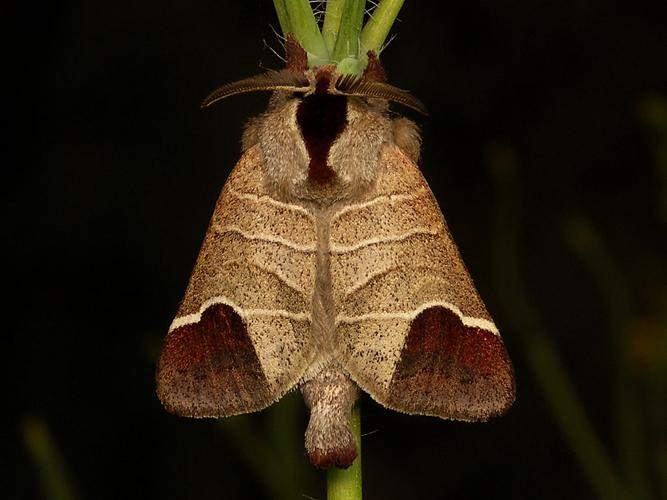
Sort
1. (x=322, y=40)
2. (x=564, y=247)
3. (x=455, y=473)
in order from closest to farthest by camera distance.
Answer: (x=322, y=40)
(x=455, y=473)
(x=564, y=247)

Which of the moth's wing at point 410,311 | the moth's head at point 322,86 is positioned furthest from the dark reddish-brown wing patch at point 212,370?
the moth's head at point 322,86

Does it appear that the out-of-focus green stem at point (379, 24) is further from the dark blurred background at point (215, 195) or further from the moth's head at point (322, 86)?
the dark blurred background at point (215, 195)

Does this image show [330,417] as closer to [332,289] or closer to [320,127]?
[332,289]

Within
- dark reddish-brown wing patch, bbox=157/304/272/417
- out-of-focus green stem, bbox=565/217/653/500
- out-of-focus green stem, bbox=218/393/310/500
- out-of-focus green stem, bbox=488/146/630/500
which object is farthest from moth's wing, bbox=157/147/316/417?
out-of-focus green stem, bbox=565/217/653/500

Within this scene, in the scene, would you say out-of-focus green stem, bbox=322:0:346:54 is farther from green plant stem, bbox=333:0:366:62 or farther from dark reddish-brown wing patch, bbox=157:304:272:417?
dark reddish-brown wing patch, bbox=157:304:272:417

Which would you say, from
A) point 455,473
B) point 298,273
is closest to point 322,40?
point 298,273

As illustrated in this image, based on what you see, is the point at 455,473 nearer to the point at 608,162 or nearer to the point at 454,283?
the point at 608,162

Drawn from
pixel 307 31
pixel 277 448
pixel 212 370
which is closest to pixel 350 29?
pixel 307 31
